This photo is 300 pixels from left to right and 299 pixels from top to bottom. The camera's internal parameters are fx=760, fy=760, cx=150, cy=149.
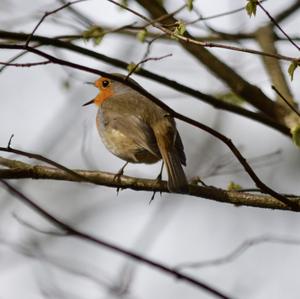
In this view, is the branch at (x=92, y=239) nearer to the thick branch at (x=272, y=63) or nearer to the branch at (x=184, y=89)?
the branch at (x=184, y=89)

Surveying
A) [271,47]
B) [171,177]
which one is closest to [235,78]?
[271,47]

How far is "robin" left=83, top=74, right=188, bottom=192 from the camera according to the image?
5.48 m

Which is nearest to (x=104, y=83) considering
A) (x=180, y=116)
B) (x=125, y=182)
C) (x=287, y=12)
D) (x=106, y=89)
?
(x=106, y=89)

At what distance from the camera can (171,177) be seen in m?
4.92

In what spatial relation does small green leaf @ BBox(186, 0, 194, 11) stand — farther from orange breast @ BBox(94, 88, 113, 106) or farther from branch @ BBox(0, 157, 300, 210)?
orange breast @ BBox(94, 88, 113, 106)

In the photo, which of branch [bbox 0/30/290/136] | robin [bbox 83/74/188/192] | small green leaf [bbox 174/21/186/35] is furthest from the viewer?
robin [bbox 83/74/188/192]

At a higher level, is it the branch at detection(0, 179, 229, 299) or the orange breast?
the orange breast

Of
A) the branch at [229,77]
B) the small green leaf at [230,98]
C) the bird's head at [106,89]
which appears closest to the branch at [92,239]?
the branch at [229,77]

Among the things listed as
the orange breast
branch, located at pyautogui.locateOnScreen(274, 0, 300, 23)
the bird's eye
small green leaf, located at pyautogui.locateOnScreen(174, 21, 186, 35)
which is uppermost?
branch, located at pyautogui.locateOnScreen(274, 0, 300, 23)

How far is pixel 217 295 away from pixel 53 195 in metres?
8.70

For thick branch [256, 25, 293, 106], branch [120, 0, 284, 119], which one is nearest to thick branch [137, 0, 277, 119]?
branch [120, 0, 284, 119]

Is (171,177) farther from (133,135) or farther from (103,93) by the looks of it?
(103,93)

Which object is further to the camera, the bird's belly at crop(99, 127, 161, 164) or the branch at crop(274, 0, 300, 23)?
the branch at crop(274, 0, 300, 23)

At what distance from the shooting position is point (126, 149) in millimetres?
5879
